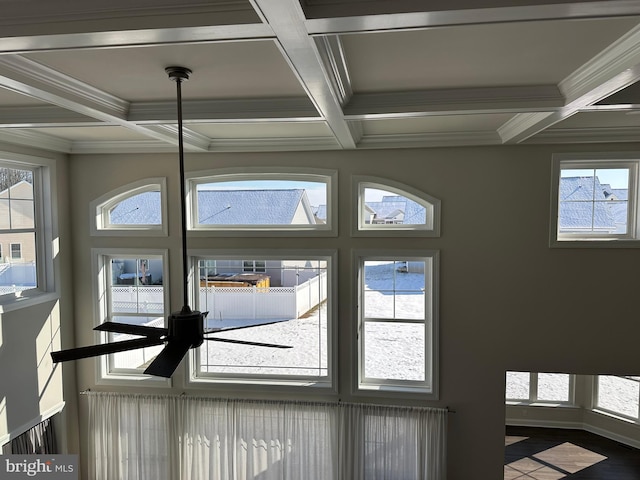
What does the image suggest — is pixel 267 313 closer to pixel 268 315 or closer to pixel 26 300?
pixel 268 315

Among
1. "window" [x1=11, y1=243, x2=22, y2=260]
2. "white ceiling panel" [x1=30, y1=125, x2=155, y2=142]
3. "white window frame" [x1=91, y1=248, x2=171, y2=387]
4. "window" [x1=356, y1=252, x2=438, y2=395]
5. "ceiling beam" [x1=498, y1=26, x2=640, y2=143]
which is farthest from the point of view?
"white window frame" [x1=91, y1=248, x2=171, y2=387]

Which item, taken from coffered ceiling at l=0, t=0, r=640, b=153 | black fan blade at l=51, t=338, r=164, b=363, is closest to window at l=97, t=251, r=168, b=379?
coffered ceiling at l=0, t=0, r=640, b=153

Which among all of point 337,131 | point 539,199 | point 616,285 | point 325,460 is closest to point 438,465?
point 325,460

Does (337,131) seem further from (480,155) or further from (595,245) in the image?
(595,245)

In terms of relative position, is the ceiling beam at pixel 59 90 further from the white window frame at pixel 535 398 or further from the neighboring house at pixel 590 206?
the white window frame at pixel 535 398

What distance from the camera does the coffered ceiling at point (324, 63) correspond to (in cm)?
142

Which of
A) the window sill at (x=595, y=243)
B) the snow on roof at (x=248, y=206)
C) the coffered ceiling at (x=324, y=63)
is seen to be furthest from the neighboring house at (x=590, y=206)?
the snow on roof at (x=248, y=206)

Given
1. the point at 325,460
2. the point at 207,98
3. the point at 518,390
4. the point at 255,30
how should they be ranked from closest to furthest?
the point at 255,30 < the point at 207,98 < the point at 325,460 < the point at 518,390

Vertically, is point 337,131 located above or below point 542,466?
above

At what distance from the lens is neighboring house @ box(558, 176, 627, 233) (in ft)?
12.2

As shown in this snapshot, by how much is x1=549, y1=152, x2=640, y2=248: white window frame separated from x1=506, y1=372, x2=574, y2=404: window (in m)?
2.97

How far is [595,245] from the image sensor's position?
3.63 meters

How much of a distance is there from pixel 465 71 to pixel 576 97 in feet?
2.09

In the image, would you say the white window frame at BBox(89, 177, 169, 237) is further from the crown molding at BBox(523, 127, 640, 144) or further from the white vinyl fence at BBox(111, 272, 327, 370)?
the crown molding at BBox(523, 127, 640, 144)
